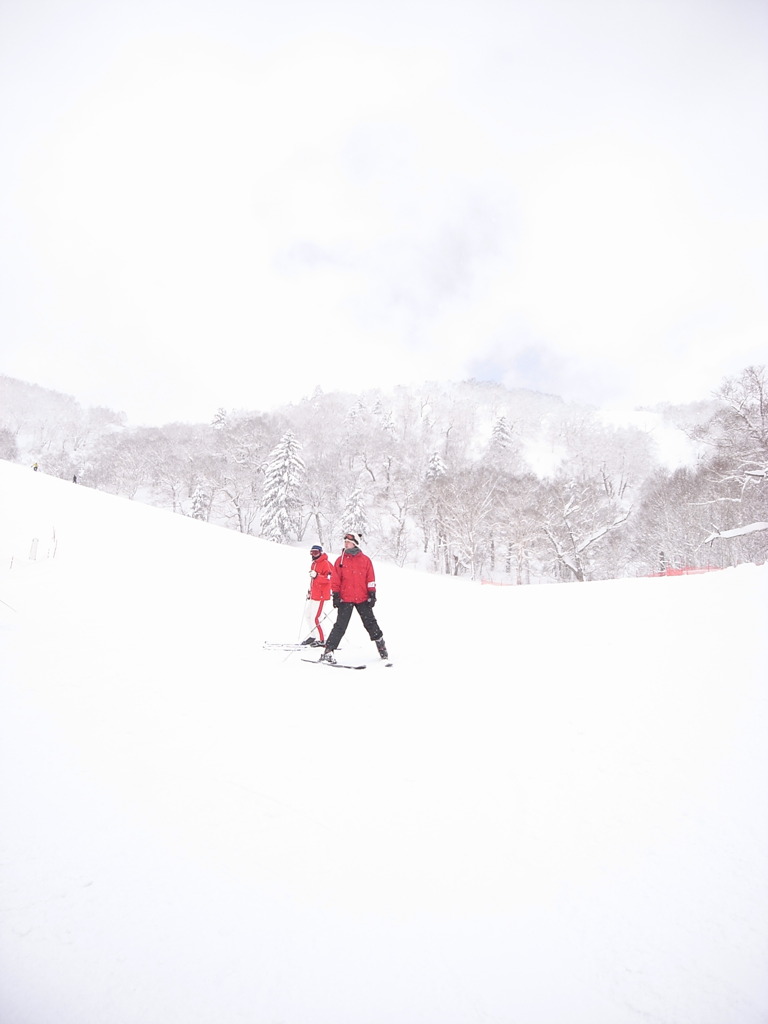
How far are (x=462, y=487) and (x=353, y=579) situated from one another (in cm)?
3234

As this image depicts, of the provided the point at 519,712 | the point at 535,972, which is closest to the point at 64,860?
the point at 535,972

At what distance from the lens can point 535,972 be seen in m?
1.90

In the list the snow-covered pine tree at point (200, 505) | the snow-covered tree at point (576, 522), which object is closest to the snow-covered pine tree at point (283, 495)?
the snow-covered pine tree at point (200, 505)

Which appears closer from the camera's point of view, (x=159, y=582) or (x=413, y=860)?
(x=413, y=860)

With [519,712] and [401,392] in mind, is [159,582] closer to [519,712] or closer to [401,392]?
[519,712]

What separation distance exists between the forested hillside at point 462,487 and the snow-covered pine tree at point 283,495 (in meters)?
0.14

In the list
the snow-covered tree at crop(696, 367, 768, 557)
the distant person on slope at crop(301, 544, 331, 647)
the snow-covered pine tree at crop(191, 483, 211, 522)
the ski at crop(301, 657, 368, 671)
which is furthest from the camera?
the snow-covered pine tree at crop(191, 483, 211, 522)

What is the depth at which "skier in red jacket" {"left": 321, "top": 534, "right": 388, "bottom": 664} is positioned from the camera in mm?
6525

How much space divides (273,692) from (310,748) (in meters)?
1.36

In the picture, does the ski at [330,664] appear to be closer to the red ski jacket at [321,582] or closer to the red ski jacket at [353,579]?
the red ski jacket at [353,579]

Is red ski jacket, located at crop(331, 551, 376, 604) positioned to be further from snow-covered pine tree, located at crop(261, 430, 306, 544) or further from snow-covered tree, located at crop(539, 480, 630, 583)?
snow-covered pine tree, located at crop(261, 430, 306, 544)

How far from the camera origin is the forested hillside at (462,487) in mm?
29984

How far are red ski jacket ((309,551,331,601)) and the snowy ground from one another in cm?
161

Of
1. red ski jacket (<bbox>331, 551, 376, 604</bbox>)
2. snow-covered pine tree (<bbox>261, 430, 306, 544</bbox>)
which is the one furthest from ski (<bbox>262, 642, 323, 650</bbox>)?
Result: snow-covered pine tree (<bbox>261, 430, 306, 544</bbox>)
